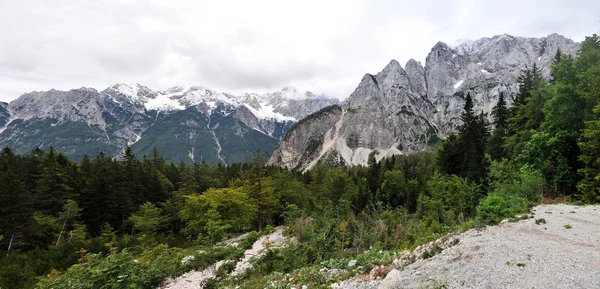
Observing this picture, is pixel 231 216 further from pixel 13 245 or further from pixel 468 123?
pixel 468 123

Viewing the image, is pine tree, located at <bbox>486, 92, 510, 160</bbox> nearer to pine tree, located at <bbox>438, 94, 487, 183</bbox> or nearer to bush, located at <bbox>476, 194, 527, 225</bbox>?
pine tree, located at <bbox>438, 94, 487, 183</bbox>

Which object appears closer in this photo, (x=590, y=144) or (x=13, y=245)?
(x=590, y=144)

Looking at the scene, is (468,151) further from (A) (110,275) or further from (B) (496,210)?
(A) (110,275)

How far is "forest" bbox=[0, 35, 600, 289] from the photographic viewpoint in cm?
1508

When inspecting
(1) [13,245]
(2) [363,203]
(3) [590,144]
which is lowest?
(2) [363,203]

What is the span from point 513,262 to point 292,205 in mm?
29952

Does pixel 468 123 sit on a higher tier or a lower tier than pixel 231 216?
higher

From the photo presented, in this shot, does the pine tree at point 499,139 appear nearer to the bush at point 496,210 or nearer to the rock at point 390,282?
the bush at point 496,210

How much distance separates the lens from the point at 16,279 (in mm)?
18812

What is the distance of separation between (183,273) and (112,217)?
102 ft

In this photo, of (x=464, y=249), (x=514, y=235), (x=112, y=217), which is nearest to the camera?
(x=464, y=249)

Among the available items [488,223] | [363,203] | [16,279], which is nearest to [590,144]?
[488,223]

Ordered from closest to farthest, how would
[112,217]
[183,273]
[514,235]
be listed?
1. [514,235]
2. [183,273]
3. [112,217]

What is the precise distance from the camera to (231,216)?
119 ft
